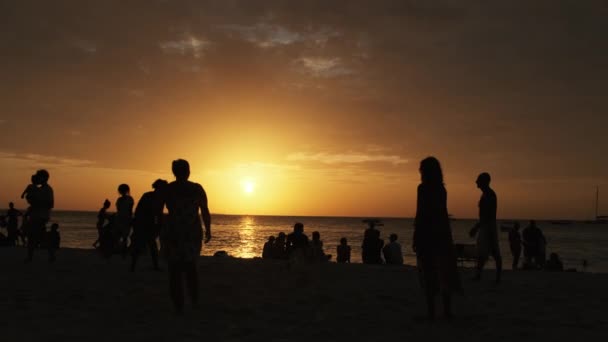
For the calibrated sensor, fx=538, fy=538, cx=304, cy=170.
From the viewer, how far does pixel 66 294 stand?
894 cm

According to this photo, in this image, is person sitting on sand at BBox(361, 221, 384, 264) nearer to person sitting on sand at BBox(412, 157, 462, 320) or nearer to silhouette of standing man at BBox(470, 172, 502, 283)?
silhouette of standing man at BBox(470, 172, 502, 283)

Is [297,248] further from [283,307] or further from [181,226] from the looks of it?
[181,226]

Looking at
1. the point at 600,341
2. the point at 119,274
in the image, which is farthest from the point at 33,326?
the point at 600,341

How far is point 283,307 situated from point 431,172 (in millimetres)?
3091

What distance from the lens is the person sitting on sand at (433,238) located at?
23.2 feet

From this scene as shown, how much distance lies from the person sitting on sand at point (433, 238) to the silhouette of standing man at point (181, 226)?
2.92 m

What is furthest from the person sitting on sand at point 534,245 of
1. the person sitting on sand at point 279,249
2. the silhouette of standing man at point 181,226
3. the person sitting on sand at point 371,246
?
A: the silhouette of standing man at point 181,226

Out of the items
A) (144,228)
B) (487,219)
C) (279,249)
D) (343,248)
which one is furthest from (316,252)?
(487,219)

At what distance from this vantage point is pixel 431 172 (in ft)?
23.5

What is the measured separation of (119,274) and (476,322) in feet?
25.8

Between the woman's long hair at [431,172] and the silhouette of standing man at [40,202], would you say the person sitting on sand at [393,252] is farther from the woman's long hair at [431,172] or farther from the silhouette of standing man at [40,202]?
the woman's long hair at [431,172]

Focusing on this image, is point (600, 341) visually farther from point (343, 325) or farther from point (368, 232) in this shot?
point (368, 232)

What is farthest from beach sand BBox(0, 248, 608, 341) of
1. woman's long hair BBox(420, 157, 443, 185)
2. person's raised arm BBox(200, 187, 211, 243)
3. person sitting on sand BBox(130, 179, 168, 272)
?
woman's long hair BBox(420, 157, 443, 185)

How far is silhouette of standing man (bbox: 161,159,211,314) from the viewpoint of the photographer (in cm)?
738
